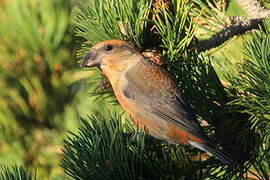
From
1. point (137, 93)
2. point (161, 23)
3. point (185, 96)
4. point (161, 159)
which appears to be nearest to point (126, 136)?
point (161, 159)

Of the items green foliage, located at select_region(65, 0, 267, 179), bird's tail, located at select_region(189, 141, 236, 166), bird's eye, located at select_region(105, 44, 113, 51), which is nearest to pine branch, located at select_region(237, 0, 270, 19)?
green foliage, located at select_region(65, 0, 267, 179)

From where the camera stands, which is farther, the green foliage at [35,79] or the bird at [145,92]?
the green foliage at [35,79]

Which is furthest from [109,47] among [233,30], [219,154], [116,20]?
[219,154]

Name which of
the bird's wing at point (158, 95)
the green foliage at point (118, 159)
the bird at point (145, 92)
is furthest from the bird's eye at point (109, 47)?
the green foliage at point (118, 159)

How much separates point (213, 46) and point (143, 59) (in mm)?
385

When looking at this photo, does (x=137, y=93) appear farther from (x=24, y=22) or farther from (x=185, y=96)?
(x=24, y=22)

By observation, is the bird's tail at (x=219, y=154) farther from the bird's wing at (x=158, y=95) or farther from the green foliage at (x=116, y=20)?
the green foliage at (x=116, y=20)

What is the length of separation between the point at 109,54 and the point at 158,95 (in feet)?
1.05

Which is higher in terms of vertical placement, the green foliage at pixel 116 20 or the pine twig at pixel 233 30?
the green foliage at pixel 116 20

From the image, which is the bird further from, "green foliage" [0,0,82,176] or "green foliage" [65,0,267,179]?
"green foliage" [0,0,82,176]

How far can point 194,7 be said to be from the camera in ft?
7.40

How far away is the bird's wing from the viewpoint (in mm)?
2247

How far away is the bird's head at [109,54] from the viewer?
2.29 meters

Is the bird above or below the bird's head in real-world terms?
below
